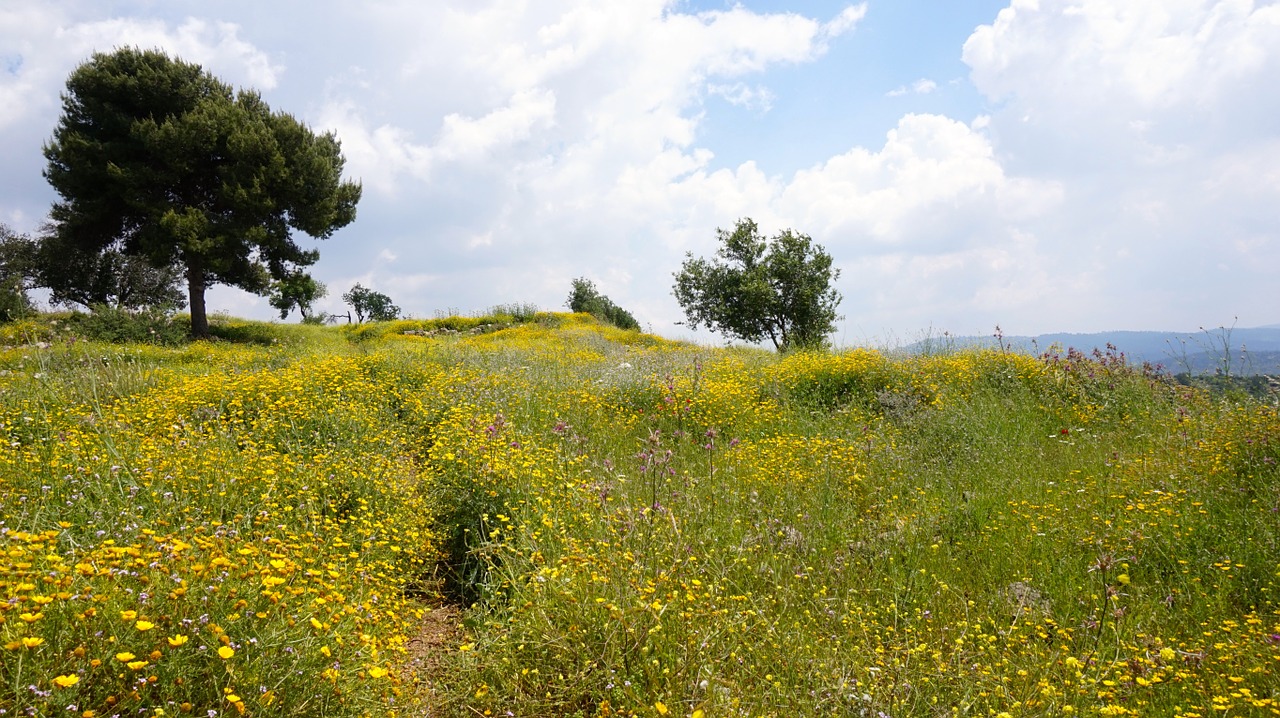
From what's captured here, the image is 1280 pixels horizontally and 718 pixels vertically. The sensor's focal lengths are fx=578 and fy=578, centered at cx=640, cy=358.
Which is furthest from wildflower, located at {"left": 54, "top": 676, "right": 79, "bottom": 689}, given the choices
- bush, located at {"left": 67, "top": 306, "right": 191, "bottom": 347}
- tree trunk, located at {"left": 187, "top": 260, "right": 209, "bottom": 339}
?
tree trunk, located at {"left": 187, "top": 260, "right": 209, "bottom": 339}

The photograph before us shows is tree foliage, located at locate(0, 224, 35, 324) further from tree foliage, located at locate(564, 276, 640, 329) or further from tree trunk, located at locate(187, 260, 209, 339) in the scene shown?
tree foliage, located at locate(564, 276, 640, 329)

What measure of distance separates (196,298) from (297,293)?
1914 centimetres

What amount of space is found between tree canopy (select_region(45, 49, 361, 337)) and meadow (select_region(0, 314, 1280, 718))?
531 inches

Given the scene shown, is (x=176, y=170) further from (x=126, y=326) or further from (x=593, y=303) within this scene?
(x=593, y=303)

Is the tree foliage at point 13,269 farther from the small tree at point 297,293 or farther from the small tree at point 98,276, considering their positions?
the small tree at point 297,293

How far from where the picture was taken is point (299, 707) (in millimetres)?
2234

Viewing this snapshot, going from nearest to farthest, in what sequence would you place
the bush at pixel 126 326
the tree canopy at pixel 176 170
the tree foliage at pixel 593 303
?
1. the bush at pixel 126 326
2. the tree canopy at pixel 176 170
3. the tree foliage at pixel 593 303

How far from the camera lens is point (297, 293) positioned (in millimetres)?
38031

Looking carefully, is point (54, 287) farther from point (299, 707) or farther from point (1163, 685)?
point (1163, 685)

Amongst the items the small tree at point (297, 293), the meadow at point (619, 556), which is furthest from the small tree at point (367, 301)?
the meadow at point (619, 556)

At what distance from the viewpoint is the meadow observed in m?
2.31

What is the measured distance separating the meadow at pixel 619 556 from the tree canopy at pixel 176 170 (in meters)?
13.5

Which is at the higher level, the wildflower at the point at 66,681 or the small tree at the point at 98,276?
the small tree at the point at 98,276

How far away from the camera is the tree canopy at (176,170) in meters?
18.6
